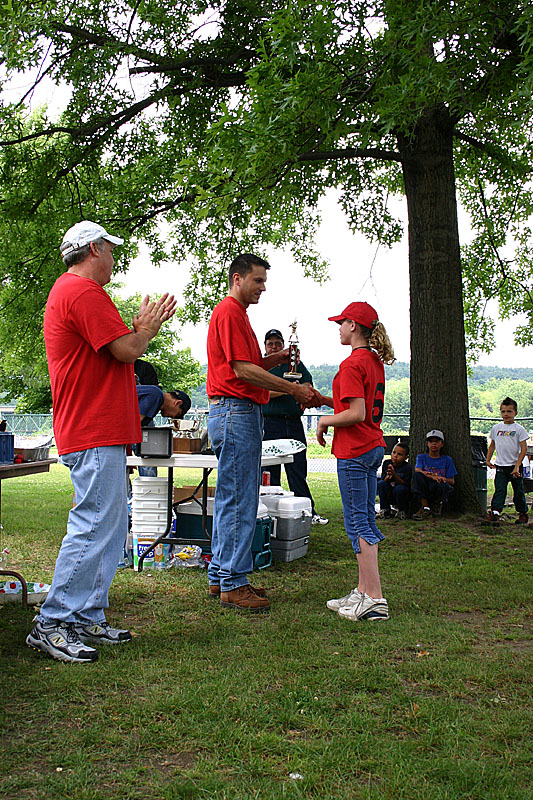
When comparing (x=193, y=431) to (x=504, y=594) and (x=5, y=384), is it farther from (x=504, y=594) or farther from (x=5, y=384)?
(x=5, y=384)

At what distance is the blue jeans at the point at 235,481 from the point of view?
15.6 ft

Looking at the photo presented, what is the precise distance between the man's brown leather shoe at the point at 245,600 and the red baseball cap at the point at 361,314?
1.79 meters

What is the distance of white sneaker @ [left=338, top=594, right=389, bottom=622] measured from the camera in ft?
14.8

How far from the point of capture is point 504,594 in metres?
5.31

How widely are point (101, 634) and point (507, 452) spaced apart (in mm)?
7342

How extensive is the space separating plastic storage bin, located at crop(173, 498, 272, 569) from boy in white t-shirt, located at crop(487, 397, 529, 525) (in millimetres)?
4652

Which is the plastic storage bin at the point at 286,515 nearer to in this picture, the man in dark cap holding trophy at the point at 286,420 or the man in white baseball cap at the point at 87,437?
the man in dark cap holding trophy at the point at 286,420

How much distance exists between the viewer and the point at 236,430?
4.74m

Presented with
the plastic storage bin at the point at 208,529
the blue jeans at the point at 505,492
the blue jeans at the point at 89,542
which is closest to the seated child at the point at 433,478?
the blue jeans at the point at 505,492

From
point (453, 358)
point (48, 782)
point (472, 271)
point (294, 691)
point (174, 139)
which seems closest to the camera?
point (48, 782)

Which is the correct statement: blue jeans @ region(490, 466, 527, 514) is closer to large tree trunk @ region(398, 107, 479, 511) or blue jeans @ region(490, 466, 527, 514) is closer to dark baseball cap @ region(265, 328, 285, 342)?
large tree trunk @ region(398, 107, 479, 511)

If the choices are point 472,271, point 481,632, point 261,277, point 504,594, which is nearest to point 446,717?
point 481,632

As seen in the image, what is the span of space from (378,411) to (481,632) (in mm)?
1407

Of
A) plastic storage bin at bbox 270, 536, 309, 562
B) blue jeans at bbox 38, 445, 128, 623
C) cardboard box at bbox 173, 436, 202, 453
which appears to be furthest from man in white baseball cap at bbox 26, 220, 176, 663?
plastic storage bin at bbox 270, 536, 309, 562
